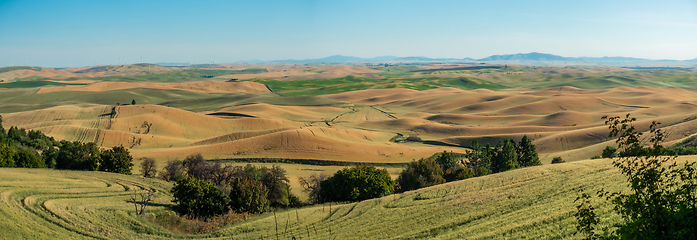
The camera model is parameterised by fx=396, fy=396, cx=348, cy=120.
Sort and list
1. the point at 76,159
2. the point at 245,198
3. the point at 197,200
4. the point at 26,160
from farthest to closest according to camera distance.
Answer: the point at 76,159, the point at 26,160, the point at 245,198, the point at 197,200

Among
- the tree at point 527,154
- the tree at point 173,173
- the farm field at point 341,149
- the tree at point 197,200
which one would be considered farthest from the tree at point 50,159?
the tree at point 527,154

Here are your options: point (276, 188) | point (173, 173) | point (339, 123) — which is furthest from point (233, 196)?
point (339, 123)

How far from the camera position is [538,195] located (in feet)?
77.3

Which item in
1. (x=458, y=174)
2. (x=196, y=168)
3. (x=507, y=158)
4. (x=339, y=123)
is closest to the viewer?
(x=458, y=174)

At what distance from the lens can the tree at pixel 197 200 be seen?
1297 inches

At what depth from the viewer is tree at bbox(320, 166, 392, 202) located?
40938mm

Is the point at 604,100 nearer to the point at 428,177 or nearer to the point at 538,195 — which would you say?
the point at 428,177

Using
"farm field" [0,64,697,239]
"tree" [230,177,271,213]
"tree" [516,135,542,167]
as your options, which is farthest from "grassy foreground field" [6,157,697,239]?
"tree" [516,135,542,167]

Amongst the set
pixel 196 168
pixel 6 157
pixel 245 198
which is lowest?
pixel 196 168

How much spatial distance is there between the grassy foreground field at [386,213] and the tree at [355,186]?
739 cm

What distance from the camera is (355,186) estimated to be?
4103 cm

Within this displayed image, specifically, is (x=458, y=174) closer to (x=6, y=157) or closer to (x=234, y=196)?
(x=234, y=196)

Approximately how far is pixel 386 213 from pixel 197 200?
642 inches

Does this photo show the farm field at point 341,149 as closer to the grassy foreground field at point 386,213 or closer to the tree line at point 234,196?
the grassy foreground field at point 386,213
